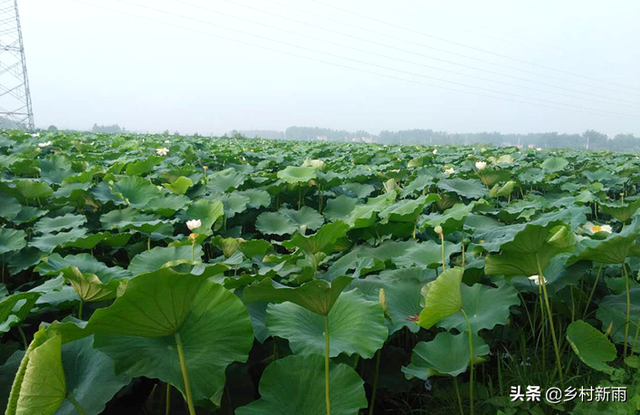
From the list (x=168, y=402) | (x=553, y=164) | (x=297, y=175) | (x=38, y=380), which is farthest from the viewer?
(x=553, y=164)

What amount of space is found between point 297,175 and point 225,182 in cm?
42

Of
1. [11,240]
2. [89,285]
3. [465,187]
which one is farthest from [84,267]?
[465,187]

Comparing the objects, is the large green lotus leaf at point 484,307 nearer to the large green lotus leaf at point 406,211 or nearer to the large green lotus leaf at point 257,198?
the large green lotus leaf at point 406,211

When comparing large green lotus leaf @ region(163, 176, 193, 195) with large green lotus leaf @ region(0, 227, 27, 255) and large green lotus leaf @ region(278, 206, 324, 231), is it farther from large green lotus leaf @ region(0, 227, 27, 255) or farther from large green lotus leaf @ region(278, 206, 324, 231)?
large green lotus leaf @ region(0, 227, 27, 255)

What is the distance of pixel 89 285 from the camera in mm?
940

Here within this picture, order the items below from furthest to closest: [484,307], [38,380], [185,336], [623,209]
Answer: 1. [623,209]
2. [484,307]
3. [185,336]
4. [38,380]

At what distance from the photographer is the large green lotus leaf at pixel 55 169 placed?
2.54 metres

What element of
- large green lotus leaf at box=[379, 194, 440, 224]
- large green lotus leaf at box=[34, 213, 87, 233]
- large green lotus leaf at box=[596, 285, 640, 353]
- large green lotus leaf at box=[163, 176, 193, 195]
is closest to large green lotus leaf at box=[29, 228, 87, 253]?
large green lotus leaf at box=[34, 213, 87, 233]

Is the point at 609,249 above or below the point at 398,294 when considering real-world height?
above

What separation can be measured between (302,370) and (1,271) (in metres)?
1.41

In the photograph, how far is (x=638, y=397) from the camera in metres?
0.88

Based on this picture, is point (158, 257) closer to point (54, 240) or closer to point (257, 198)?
point (54, 240)

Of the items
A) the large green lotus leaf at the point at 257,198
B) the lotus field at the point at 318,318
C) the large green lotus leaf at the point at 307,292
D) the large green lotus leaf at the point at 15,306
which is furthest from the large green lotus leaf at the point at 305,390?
the large green lotus leaf at the point at 257,198

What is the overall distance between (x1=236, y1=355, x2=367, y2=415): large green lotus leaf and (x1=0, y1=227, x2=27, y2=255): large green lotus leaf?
3.95 ft
